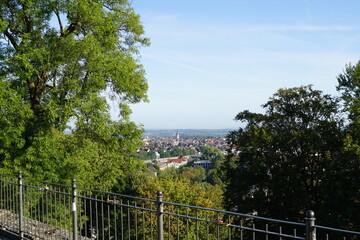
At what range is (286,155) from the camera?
19812mm

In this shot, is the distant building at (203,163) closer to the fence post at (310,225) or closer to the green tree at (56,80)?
the green tree at (56,80)

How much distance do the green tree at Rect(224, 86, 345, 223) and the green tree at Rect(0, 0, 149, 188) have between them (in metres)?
6.48

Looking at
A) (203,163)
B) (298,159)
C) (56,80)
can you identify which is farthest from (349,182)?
(203,163)

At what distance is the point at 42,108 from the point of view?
50.8 feet

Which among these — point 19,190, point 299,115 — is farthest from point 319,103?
point 19,190

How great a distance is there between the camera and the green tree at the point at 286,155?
61.3ft

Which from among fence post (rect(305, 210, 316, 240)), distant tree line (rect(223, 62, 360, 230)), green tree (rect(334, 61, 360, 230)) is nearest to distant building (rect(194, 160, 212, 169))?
distant tree line (rect(223, 62, 360, 230))

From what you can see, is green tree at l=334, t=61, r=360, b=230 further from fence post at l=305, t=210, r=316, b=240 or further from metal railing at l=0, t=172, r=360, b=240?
fence post at l=305, t=210, r=316, b=240

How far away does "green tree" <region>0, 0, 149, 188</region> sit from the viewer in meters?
14.4

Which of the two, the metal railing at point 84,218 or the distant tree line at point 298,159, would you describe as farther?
the distant tree line at point 298,159

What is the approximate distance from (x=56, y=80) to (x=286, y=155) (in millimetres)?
11613

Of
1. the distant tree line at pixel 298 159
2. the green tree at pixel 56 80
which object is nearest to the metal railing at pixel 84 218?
the distant tree line at pixel 298 159

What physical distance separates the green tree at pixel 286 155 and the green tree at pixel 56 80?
21.3 feet

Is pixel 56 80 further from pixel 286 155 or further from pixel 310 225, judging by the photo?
pixel 310 225
